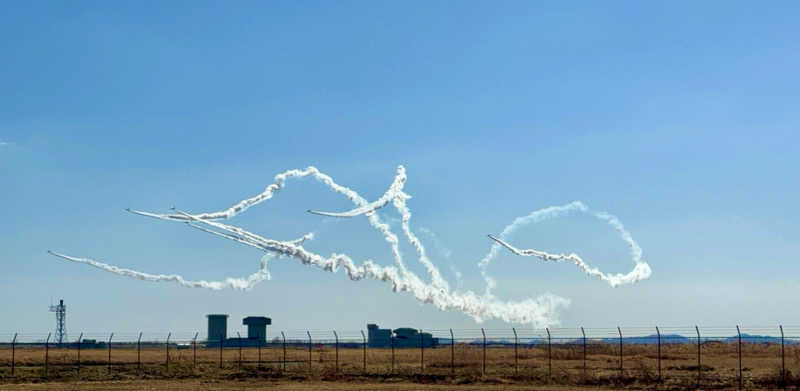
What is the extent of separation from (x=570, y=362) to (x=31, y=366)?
162 feet

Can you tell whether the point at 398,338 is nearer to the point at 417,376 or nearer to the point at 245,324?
the point at 245,324

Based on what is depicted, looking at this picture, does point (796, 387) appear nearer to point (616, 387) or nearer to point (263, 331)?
point (616, 387)

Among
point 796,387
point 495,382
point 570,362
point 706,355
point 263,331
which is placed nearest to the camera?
point 796,387

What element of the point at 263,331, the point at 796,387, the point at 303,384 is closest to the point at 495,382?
the point at 303,384

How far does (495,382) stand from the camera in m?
67.8

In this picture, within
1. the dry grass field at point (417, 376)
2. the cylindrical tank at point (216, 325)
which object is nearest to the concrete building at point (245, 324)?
the cylindrical tank at point (216, 325)

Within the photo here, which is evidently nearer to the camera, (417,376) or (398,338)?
(417,376)

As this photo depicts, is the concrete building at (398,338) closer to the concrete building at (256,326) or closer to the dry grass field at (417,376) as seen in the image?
the concrete building at (256,326)

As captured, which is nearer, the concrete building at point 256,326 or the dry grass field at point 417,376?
the dry grass field at point 417,376

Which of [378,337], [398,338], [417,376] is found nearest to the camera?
[417,376]

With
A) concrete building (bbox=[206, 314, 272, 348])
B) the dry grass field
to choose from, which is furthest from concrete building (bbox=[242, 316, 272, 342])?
the dry grass field

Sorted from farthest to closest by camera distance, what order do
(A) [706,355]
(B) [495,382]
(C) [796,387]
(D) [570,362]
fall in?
(A) [706,355] < (D) [570,362] < (B) [495,382] < (C) [796,387]

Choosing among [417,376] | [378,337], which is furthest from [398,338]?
[417,376]

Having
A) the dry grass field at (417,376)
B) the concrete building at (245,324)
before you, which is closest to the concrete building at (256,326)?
the concrete building at (245,324)
